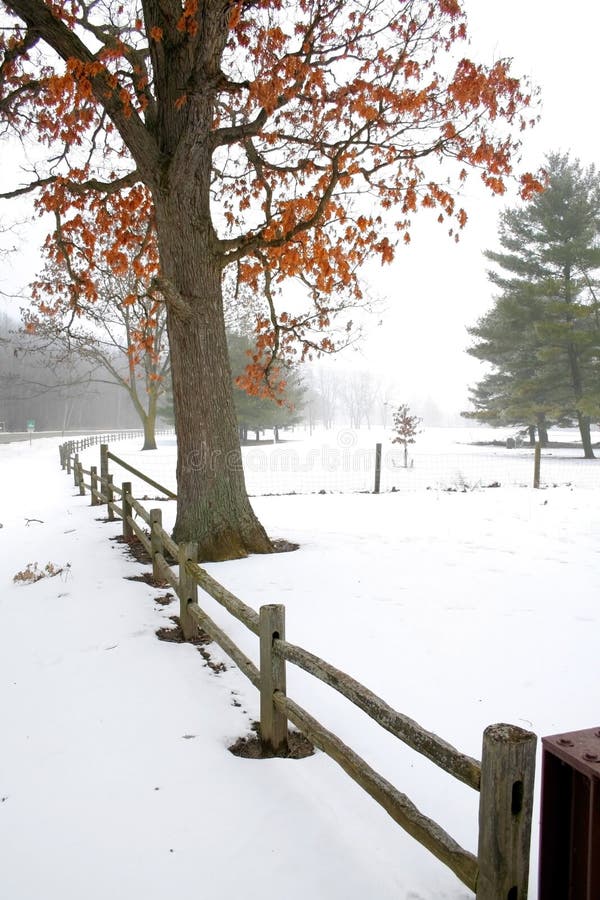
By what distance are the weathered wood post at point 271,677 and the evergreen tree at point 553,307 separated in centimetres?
2534

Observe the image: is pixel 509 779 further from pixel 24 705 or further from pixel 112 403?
pixel 112 403

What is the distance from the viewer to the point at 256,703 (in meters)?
4.22

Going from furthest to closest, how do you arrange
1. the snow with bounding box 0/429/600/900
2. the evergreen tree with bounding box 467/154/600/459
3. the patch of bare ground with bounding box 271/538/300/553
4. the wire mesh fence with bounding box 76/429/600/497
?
the evergreen tree with bounding box 467/154/600/459 < the wire mesh fence with bounding box 76/429/600/497 < the patch of bare ground with bounding box 271/538/300/553 < the snow with bounding box 0/429/600/900

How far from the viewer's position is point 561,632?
5.45m

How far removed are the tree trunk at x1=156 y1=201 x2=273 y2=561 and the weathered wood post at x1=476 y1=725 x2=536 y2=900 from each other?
5.92 m

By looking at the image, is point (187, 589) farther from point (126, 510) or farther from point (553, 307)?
point (553, 307)

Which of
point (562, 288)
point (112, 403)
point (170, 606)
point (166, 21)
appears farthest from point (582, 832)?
point (112, 403)

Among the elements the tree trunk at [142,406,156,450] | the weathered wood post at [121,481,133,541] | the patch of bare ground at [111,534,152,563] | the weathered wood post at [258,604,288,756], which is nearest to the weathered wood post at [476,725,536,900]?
the weathered wood post at [258,604,288,756]

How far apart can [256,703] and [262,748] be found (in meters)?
0.64

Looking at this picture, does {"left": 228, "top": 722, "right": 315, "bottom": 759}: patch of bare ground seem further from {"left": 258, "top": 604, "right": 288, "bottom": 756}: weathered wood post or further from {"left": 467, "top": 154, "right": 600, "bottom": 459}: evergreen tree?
{"left": 467, "top": 154, "right": 600, "bottom": 459}: evergreen tree

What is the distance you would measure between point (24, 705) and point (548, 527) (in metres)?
8.74

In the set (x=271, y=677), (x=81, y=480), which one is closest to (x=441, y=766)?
(x=271, y=677)

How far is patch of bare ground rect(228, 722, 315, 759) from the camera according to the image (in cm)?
353

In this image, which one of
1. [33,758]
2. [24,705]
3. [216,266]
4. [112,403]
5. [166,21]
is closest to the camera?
[33,758]
